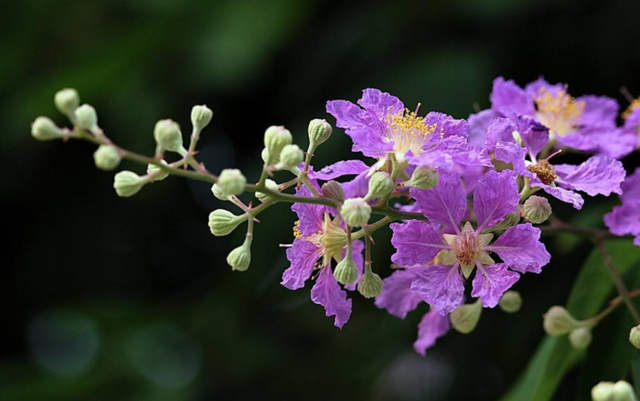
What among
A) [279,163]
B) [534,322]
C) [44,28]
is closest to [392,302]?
[279,163]

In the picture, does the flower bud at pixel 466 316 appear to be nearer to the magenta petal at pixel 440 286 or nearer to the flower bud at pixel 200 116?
the magenta petal at pixel 440 286

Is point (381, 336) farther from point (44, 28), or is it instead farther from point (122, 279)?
point (44, 28)

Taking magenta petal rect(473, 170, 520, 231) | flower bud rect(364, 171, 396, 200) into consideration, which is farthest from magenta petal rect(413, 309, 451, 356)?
flower bud rect(364, 171, 396, 200)

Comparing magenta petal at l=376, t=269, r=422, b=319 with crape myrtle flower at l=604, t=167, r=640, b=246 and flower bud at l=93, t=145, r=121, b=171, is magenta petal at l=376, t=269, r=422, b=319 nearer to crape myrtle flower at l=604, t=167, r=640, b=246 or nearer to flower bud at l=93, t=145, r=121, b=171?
crape myrtle flower at l=604, t=167, r=640, b=246

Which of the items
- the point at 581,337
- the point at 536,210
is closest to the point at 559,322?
the point at 581,337

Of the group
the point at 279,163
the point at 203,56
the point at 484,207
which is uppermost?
the point at 203,56
